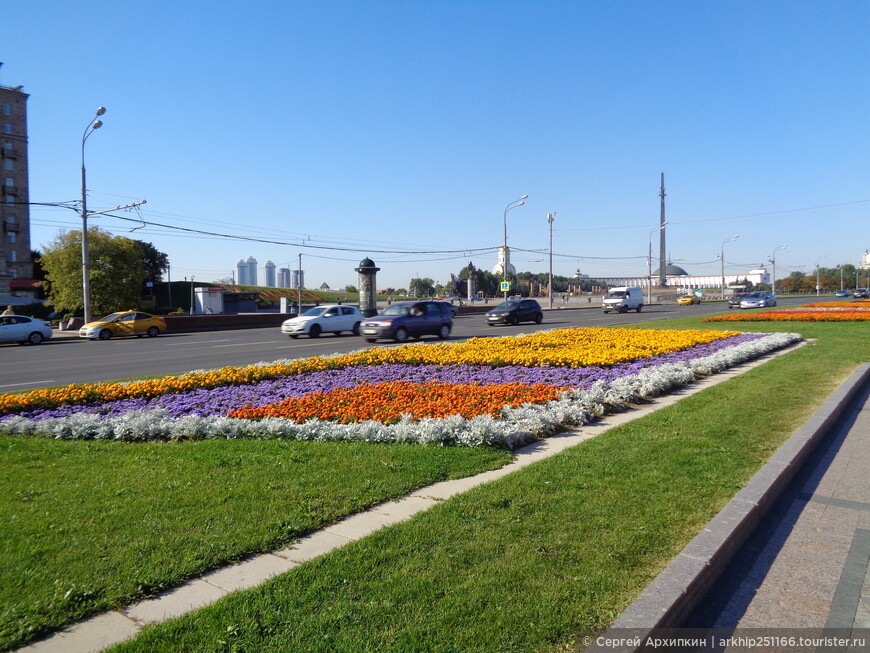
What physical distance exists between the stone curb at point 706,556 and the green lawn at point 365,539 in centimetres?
9

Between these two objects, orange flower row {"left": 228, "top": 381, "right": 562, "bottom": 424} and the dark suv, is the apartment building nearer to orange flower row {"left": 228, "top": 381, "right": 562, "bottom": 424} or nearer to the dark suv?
the dark suv

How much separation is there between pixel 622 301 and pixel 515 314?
21.6m

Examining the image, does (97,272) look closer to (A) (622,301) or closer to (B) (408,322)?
(B) (408,322)

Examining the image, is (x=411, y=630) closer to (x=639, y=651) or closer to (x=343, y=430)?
(x=639, y=651)

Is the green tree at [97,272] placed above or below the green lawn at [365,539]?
above

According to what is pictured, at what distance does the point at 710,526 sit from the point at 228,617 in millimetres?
2896

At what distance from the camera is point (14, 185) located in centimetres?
6825

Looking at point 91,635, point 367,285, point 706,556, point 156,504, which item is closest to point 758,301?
point 367,285

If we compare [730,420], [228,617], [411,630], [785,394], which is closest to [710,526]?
[411,630]

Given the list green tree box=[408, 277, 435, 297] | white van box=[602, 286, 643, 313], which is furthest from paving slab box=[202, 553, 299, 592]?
green tree box=[408, 277, 435, 297]

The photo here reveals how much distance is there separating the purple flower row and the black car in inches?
669

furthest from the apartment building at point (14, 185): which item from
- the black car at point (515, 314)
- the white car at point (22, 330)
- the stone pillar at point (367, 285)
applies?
the black car at point (515, 314)

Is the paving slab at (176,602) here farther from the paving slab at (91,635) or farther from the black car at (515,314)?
the black car at (515,314)

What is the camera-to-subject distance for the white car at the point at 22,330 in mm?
24870
